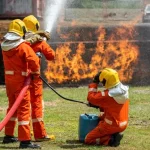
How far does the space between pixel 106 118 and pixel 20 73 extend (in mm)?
1487

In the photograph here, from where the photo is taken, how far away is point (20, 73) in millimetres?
8328

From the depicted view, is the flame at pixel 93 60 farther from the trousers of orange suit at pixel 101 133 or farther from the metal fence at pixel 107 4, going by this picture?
the trousers of orange suit at pixel 101 133

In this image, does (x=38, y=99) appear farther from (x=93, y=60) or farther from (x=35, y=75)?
(x=93, y=60)

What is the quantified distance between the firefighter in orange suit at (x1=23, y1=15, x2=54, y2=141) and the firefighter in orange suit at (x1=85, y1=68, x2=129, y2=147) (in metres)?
0.81

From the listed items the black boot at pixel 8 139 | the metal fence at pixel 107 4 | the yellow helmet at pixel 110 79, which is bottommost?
the black boot at pixel 8 139

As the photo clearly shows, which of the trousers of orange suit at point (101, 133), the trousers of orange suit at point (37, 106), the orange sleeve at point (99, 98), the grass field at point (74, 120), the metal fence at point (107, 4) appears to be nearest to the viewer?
the orange sleeve at point (99, 98)

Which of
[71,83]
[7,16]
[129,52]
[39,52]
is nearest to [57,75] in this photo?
[71,83]

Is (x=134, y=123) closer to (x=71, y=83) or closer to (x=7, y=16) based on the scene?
(x=71, y=83)

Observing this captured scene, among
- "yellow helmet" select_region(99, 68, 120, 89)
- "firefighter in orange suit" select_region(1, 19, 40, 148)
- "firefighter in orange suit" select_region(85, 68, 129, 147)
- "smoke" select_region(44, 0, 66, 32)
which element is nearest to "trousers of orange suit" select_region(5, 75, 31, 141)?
"firefighter in orange suit" select_region(1, 19, 40, 148)

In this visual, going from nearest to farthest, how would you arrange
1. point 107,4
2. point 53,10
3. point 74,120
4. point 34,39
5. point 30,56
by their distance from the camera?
point 30,56
point 34,39
point 74,120
point 53,10
point 107,4

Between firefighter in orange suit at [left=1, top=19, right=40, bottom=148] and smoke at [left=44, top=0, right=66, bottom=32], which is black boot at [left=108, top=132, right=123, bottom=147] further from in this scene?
smoke at [left=44, top=0, right=66, bottom=32]

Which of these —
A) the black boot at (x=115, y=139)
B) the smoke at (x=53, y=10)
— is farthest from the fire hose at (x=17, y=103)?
the smoke at (x=53, y=10)

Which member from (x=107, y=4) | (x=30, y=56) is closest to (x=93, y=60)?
(x=30, y=56)

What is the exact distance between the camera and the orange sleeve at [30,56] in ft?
26.8
